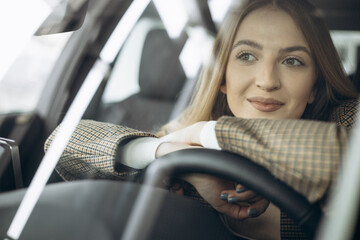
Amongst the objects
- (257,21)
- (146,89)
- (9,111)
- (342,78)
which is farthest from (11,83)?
(342,78)

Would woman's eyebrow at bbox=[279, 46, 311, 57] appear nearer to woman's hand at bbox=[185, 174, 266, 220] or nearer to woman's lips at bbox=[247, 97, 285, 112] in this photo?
woman's lips at bbox=[247, 97, 285, 112]

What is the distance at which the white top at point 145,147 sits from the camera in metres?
0.61

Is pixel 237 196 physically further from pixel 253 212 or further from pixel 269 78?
pixel 269 78

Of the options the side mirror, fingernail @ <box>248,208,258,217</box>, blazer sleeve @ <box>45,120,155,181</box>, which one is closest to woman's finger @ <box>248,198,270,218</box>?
fingernail @ <box>248,208,258,217</box>

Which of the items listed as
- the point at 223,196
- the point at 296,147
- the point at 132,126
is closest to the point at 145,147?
the point at 132,126

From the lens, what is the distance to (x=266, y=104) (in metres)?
0.61

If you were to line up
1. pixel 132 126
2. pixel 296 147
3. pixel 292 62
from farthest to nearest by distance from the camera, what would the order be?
pixel 132 126
pixel 292 62
pixel 296 147

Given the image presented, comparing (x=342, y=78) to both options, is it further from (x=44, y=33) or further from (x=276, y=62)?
(x=44, y=33)

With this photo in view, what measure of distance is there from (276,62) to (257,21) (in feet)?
0.29

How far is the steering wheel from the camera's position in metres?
0.47

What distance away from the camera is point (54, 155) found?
68 cm

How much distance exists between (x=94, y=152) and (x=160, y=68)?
8.8 inches

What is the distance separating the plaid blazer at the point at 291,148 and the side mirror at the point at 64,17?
0.99 ft

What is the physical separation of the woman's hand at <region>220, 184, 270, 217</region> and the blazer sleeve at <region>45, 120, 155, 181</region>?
0.19 m
